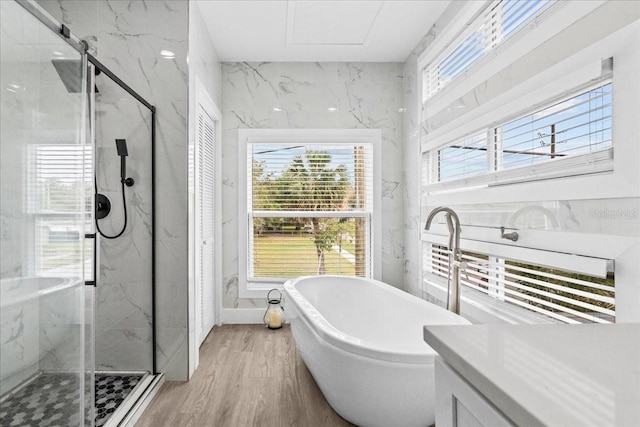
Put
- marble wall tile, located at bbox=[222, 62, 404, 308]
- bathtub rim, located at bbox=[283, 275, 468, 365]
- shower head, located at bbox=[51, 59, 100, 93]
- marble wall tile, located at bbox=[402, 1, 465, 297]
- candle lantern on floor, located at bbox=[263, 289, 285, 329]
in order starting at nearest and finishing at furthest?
shower head, located at bbox=[51, 59, 100, 93], bathtub rim, located at bbox=[283, 275, 468, 365], marble wall tile, located at bbox=[402, 1, 465, 297], candle lantern on floor, located at bbox=[263, 289, 285, 329], marble wall tile, located at bbox=[222, 62, 404, 308]

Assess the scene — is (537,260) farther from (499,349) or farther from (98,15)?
(98,15)

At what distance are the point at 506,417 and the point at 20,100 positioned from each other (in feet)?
4.93

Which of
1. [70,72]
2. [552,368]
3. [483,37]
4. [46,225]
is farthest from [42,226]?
[483,37]

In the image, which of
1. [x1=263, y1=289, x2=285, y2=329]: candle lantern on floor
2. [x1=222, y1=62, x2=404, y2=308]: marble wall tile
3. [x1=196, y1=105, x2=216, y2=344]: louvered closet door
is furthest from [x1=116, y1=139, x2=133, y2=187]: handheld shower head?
[x1=263, y1=289, x2=285, y2=329]: candle lantern on floor

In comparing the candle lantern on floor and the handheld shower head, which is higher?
the handheld shower head

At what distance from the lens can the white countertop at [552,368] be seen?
42 centimetres

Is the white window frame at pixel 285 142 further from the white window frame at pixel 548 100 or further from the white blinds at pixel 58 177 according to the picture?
the white blinds at pixel 58 177

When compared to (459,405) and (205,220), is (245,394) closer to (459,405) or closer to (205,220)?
(205,220)

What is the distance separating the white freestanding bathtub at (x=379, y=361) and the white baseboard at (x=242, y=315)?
96 centimetres

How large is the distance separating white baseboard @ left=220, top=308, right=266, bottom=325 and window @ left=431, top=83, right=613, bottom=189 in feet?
7.62

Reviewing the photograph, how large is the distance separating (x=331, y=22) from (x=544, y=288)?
2.38 m

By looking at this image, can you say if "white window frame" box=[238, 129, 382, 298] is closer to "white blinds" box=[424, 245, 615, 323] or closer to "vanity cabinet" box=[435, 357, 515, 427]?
"white blinds" box=[424, 245, 615, 323]

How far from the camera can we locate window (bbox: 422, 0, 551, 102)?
1874mm

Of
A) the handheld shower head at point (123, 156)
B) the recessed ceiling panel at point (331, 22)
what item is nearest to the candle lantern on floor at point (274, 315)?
the handheld shower head at point (123, 156)
